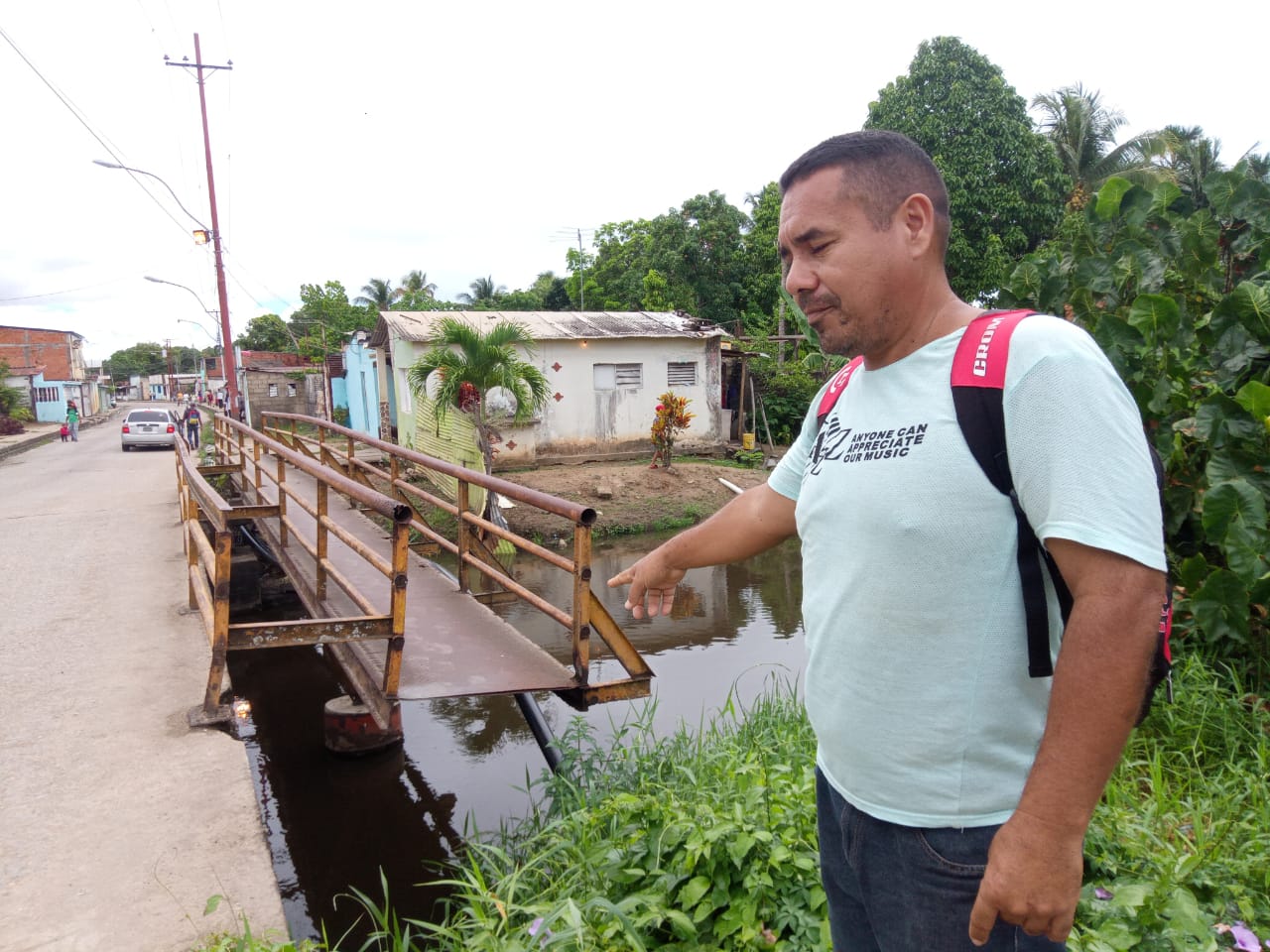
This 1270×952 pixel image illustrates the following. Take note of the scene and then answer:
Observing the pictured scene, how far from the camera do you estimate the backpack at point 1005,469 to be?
Answer: 113 centimetres

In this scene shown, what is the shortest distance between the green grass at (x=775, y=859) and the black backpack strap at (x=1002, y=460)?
1.30m

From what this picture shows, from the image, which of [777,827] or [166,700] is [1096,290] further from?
[166,700]

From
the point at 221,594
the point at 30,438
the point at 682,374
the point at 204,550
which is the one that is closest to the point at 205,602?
the point at 204,550

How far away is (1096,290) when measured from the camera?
4781 mm

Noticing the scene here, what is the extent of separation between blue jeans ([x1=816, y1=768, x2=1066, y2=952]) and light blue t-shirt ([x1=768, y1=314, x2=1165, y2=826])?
3 centimetres

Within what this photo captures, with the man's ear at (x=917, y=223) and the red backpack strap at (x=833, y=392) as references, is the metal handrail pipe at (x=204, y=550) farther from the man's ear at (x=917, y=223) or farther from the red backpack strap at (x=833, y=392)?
the man's ear at (x=917, y=223)

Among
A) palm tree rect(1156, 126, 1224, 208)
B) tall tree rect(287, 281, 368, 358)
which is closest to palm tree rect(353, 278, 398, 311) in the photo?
tall tree rect(287, 281, 368, 358)

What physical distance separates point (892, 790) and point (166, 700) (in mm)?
4190

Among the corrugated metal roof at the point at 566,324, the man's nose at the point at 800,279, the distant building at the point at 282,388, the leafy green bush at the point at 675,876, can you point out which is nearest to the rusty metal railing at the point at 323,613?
the leafy green bush at the point at 675,876

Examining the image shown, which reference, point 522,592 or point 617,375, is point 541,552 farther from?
point 617,375

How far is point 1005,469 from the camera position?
1.13 metres

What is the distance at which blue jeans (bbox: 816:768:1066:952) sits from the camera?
47.2 inches

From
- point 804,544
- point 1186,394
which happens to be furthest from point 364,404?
point 804,544

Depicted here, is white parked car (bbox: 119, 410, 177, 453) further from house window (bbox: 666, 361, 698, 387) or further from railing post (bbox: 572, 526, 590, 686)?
railing post (bbox: 572, 526, 590, 686)
